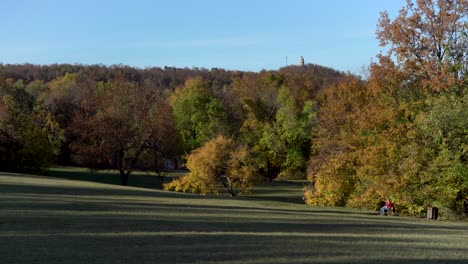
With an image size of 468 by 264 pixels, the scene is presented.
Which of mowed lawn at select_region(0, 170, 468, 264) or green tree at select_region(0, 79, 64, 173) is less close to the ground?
green tree at select_region(0, 79, 64, 173)

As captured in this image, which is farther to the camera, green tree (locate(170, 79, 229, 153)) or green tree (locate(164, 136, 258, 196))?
green tree (locate(170, 79, 229, 153))

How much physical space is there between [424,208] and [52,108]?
66.3 m

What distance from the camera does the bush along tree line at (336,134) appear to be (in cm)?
3659

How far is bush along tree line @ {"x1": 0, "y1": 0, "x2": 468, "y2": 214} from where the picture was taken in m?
36.6

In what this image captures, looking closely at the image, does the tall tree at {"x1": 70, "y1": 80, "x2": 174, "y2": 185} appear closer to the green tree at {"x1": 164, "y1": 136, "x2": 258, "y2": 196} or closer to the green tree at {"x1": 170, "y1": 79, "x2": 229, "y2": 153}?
the green tree at {"x1": 164, "y1": 136, "x2": 258, "y2": 196}

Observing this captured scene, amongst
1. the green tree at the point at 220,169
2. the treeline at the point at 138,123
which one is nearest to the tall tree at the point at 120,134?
the treeline at the point at 138,123

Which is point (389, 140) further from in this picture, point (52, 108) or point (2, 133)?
point (52, 108)

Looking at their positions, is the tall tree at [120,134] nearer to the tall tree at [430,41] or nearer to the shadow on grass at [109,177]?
the shadow on grass at [109,177]

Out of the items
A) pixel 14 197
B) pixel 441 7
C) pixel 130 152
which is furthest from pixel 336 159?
pixel 14 197

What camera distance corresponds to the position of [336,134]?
5109cm

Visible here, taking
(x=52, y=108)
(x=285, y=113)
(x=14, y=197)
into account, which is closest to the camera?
(x=14, y=197)

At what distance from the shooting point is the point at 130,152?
57594 millimetres

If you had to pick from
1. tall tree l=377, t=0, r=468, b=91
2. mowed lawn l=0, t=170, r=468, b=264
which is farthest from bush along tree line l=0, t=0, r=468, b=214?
mowed lawn l=0, t=170, r=468, b=264

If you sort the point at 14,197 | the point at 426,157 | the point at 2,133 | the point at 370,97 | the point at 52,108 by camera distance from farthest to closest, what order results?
the point at 52,108 < the point at 2,133 < the point at 370,97 < the point at 426,157 < the point at 14,197
